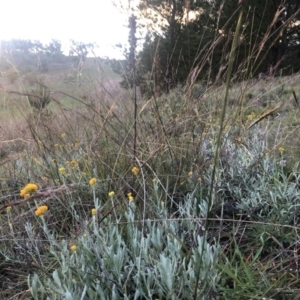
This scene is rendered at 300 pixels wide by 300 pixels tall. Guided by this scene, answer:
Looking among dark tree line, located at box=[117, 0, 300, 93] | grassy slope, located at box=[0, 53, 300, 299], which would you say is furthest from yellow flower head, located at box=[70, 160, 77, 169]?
dark tree line, located at box=[117, 0, 300, 93]

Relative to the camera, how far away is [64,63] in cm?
276

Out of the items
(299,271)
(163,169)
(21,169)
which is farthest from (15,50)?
(299,271)

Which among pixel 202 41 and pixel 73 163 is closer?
pixel 73 163

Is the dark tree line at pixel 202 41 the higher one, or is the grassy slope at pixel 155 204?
the dark tree line at pixel 202 41

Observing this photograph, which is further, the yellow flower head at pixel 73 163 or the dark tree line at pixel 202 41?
the dark tree line at pixel 202 41

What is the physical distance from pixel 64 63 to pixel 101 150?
1147 mm

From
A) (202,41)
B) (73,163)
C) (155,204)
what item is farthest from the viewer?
(202,41)

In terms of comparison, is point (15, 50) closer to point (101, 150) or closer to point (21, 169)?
point (21, 169)

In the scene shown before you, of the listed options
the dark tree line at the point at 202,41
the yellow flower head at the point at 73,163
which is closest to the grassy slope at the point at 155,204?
the yellow flower head at the point at 73,163

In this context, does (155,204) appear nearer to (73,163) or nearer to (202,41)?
(73,163)

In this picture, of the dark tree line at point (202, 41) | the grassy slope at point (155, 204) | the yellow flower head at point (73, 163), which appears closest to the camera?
the grassy slope at point (155, 204)

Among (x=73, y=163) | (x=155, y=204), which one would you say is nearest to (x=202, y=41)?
(x=73, y=163)

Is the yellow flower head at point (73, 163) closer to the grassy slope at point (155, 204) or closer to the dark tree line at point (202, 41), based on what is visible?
the grassy slope at point (155, 204)

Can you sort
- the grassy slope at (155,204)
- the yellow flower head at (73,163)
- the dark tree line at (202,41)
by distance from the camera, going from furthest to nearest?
1. the dark tree line at (202,41)
2. the yellow flower head at (73,163)
3. the grassy slope at (155,204)
